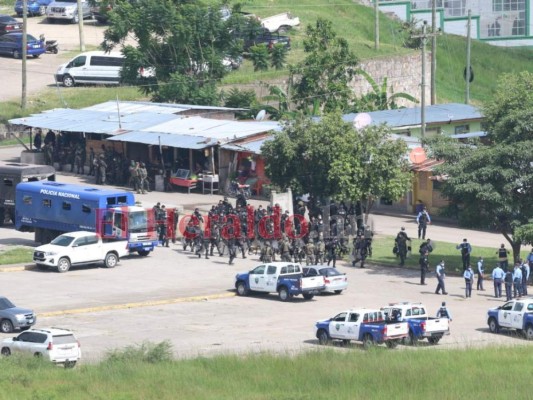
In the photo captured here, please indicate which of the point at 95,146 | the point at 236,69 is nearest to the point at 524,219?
the point at 95,146

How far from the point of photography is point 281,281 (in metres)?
44.8

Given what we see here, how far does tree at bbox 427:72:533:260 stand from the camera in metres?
48.8

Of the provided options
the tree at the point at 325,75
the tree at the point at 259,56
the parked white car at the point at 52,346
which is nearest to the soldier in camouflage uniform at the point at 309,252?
the parked white car at the point at 52,346

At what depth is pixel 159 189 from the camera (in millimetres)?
64562

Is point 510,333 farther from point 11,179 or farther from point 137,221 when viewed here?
point 11,179

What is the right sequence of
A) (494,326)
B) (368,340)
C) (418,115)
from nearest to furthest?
(368,340), (494,326), (418,115)

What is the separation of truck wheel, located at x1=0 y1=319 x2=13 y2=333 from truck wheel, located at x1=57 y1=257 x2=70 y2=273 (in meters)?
9.20

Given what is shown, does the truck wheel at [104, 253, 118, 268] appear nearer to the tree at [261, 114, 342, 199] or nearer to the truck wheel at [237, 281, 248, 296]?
the truck wheel at [237, 281, 248, 296]

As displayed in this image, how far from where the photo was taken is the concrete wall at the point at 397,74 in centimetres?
8838

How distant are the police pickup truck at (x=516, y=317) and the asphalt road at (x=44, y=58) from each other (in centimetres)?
4576

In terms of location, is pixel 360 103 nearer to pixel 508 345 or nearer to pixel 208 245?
pixel 208 245

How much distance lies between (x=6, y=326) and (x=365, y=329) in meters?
10.2

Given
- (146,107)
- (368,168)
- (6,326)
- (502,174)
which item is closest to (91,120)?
(146,107)

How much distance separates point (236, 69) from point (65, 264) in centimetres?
3917
